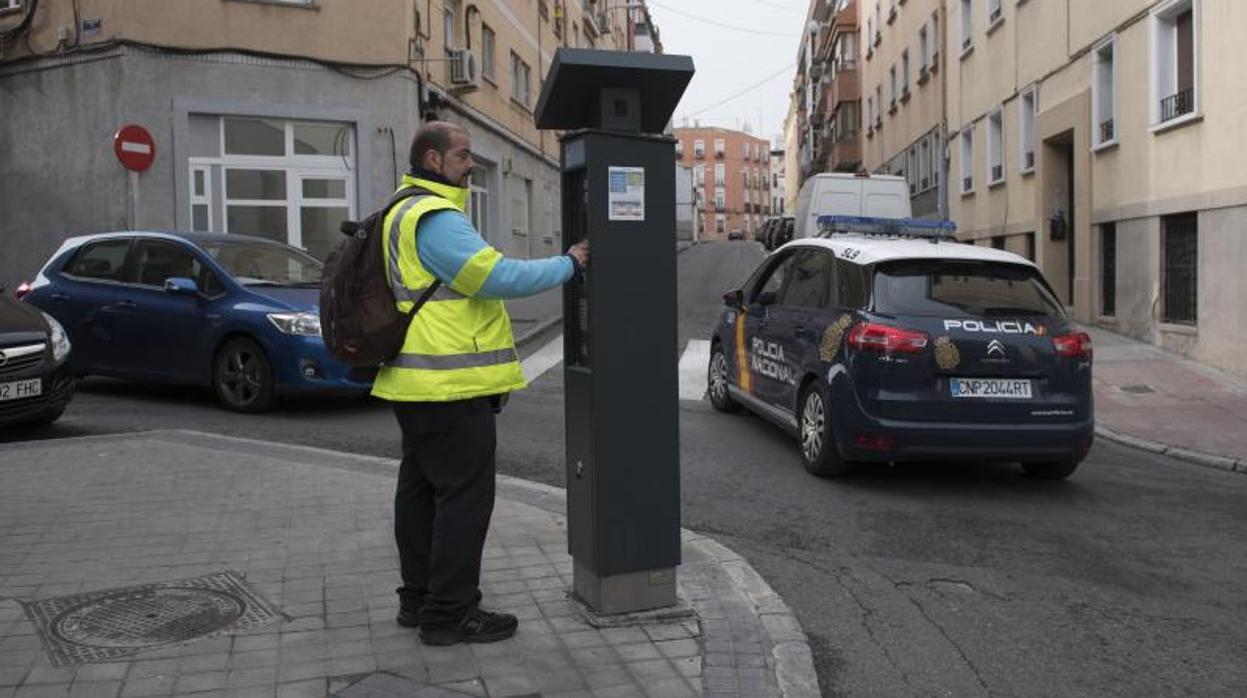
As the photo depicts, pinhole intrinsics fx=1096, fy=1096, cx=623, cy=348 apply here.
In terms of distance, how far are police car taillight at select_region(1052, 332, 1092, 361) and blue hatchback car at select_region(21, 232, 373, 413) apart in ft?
18.0

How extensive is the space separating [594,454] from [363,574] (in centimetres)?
137

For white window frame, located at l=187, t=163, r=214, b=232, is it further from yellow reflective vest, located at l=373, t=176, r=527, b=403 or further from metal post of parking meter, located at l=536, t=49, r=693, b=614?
yellow reflective vest, located at l=373, t=176, r=527, b=403

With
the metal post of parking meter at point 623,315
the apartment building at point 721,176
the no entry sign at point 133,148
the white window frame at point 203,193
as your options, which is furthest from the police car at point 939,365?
the apartment building at point 721,176

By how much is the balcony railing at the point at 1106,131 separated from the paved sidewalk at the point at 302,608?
13.1 meters

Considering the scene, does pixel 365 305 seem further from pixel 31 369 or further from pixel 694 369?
pixel 694 369

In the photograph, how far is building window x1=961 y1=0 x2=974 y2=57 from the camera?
24.6m

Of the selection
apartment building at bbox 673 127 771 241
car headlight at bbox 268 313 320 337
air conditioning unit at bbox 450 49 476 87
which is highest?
apartment building at bbox 673 127 771 241

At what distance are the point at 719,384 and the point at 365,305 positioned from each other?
6.34 meters

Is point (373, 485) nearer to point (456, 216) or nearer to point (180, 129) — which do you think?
Result: point (456, 216)

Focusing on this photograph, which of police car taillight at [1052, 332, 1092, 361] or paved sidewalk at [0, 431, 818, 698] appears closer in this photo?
paved sidewalk at [0, 431, 818, 698]

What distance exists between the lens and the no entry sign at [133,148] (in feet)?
44.2

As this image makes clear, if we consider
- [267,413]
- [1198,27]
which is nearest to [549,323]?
[267,413]

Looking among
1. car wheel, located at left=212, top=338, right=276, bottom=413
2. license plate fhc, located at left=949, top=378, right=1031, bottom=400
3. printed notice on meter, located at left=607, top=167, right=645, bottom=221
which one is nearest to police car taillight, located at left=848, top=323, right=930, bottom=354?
license plate fhc, located at left=949, top=378, right=1031, bottom=400

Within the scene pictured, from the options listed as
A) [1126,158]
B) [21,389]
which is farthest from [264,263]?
[1126,158]
